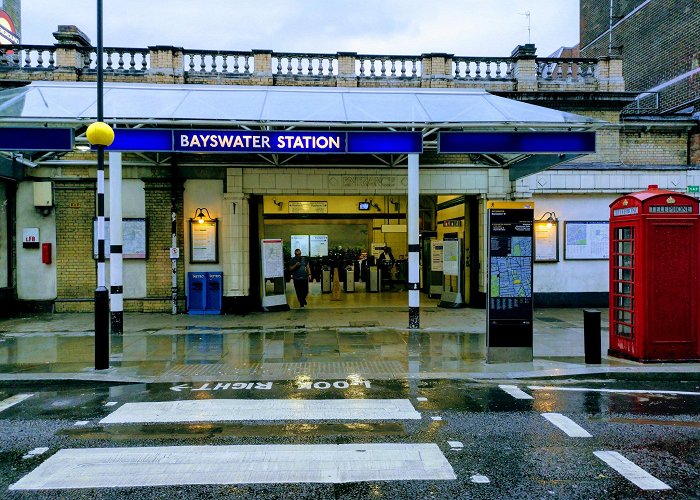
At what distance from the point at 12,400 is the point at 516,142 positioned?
10206mm

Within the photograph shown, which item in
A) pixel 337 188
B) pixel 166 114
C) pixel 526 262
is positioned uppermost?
pixel 166 114

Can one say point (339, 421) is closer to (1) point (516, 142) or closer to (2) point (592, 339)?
(2) point (592, 339)

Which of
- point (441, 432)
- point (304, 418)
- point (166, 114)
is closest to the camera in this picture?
point (441, 432)

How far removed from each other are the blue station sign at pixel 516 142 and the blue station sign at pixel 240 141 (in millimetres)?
1577

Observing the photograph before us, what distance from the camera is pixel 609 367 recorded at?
8.41m

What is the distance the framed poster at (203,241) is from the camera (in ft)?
48.2

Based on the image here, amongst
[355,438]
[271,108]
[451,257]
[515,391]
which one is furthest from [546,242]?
[355,438]

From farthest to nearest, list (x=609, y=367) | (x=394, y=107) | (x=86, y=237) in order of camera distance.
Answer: (x=86, y=237), (x=394, y=107), (x=609, y=367)

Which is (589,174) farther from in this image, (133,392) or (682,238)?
(133,392)

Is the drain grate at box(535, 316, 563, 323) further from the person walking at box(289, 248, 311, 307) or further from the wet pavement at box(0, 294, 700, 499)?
the person walking at box(289, 248, 311, 307)

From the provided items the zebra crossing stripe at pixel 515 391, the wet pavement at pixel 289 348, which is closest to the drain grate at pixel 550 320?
the wet pavement at pixel 289 348

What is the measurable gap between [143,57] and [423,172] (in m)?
8.84

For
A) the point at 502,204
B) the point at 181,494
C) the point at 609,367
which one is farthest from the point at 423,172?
the point at 181,494

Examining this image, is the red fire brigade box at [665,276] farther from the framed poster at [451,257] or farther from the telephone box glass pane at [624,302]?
the framed poster at [451,257]
